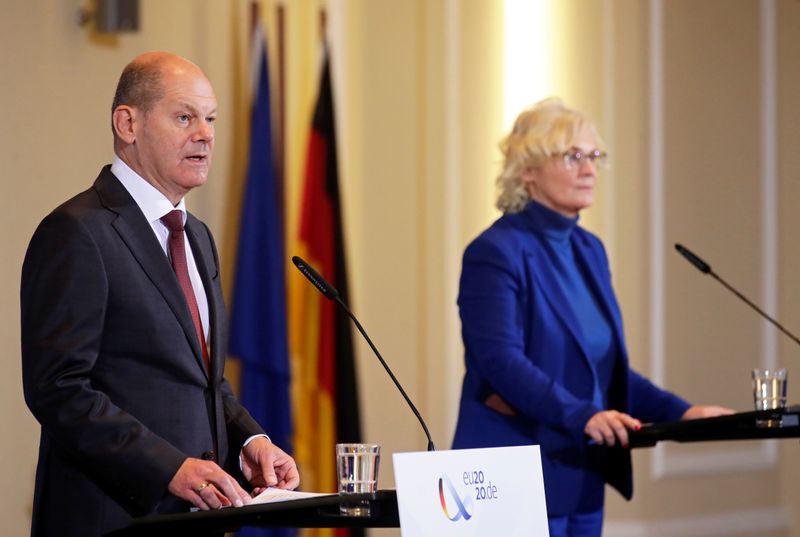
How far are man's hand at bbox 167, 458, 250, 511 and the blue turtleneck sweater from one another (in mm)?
1635

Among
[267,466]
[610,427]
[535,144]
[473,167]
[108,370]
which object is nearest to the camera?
[108,370]

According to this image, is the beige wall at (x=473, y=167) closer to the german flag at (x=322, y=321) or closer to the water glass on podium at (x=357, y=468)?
the german flag at (x=322, y=321)

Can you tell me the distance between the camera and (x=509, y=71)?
598cm

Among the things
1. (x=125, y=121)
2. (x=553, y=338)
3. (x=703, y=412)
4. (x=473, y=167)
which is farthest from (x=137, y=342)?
(x=473, y=167)

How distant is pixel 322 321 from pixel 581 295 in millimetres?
1579

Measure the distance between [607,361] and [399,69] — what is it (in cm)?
227

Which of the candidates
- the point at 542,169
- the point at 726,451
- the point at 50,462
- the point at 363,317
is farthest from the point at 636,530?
the point at 50,462

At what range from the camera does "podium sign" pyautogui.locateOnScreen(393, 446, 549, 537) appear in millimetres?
2070

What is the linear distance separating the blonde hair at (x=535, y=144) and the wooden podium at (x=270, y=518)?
1.80 metres

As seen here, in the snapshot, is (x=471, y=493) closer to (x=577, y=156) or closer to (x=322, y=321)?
(x=577, y=156)

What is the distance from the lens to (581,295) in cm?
372

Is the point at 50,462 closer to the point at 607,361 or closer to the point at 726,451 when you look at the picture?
the point at 607,361

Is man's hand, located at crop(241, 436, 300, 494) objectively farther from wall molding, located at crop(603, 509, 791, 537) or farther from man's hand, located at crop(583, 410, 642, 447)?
wall molding, located at crop(603, 509, 791, 537)

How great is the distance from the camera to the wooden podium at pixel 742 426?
122 inches
